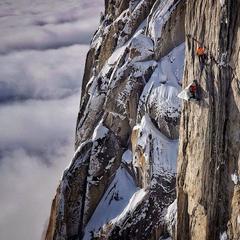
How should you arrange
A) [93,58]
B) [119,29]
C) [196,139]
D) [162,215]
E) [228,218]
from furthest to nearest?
[93,58], [119,29], [162,215], [196,139], [228,218]

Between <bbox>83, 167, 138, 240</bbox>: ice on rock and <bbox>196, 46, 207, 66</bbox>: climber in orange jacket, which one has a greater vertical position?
<bbox>196, 46, 207, 66</bbox>: climber in orange jacket

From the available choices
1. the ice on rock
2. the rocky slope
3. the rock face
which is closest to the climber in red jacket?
the rock face

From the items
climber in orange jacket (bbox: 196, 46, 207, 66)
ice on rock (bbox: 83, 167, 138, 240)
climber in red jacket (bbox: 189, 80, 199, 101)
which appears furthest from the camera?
ice on rock (bbox: 83, 167, 138, 240)

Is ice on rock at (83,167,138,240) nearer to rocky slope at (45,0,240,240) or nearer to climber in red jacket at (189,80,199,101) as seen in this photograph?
rocky slope at (45,0,240,240)

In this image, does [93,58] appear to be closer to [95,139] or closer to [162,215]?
[95,139]

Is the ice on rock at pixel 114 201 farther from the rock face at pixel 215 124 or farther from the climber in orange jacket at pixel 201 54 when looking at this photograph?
the climber in orange jacket at pixel 201 54

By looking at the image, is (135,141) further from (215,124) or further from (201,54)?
(201,54)

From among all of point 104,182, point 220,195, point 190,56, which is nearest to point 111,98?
point 104,182

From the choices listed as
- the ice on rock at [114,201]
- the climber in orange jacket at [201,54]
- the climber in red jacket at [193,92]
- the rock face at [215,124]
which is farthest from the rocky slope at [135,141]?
the climber in red jacket at [193,92]

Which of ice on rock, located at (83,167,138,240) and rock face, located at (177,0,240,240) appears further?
ice on rock, located at (83,167,138,240)
